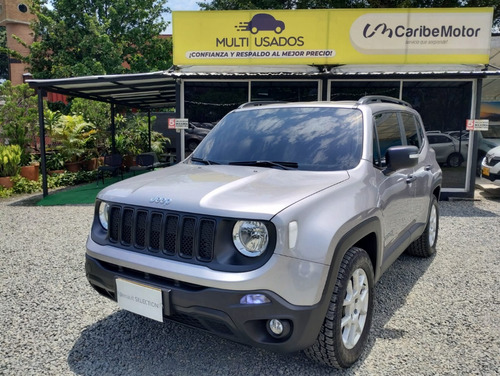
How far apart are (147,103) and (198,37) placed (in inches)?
235

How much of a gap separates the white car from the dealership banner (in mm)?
2255

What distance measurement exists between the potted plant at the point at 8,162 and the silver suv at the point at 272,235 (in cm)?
849

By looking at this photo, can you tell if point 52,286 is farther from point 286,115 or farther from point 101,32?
point 101,32

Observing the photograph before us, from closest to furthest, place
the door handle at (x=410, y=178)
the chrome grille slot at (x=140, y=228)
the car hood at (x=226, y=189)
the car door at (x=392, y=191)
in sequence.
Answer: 1. the car hood at (x=226, y=189)
2. the chrome grille slot at (x=140, y=228)
3. the car door at (x=392, y=191)
4. the door handle at (x=410, y=178)

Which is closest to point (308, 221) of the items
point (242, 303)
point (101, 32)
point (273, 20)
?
point (242, 303)

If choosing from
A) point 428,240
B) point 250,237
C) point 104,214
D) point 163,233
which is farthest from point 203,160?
point 428,240

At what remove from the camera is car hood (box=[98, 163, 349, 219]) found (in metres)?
2.21

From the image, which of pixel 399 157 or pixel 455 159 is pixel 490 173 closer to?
pixel 455 159

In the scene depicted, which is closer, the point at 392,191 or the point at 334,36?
the point at 392,191

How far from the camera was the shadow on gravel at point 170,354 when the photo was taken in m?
2.62

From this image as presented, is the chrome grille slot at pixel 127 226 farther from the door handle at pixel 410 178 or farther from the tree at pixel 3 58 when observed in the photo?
the tree at pixel 3 58

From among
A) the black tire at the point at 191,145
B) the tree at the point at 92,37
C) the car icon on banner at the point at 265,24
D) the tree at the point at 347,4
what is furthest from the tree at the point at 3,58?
the car icon on banner at the point at 265,24

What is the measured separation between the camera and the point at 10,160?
992cm

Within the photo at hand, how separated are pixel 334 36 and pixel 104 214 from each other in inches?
298
